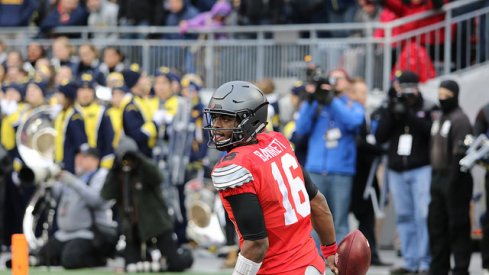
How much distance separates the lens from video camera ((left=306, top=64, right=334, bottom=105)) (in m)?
13.4

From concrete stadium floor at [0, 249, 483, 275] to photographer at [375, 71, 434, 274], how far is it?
49cm

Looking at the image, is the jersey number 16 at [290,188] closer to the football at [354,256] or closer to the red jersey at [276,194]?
the red jersey at [276,194]

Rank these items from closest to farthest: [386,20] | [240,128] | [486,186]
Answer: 1. [240,128]
2. [486,186]
3. [386,20]

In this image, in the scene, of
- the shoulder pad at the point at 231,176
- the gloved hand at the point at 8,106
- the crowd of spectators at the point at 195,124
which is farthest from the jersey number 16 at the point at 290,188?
the gloved hand at the point at 8,106

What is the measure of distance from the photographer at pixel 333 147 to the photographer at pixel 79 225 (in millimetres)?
→ 2551

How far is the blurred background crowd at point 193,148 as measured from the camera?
1347 centimetres

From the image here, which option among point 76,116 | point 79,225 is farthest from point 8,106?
point 79,225

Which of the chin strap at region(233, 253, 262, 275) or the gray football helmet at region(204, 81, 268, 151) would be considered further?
the gray football helmet at region(204, 81, 268, 151)

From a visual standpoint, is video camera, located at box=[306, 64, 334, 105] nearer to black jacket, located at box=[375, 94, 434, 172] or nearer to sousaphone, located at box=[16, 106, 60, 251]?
black jacket, located at box=[375, 94, 434, 172]

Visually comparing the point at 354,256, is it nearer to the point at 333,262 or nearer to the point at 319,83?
the point at 333,262

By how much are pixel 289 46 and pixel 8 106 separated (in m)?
4.15

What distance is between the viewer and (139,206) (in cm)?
1410

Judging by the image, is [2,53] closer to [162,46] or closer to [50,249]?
[162,46]

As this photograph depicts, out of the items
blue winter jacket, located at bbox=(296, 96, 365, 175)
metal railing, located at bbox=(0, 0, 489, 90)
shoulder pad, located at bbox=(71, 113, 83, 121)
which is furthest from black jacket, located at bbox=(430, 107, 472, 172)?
shoulder pad, located at bbox=(71, 113, 83, 121)
